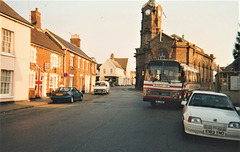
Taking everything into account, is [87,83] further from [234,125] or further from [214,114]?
[234,125]

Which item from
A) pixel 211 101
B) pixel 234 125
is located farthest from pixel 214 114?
pixel 211 101

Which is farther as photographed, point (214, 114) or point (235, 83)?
point (235, 83)

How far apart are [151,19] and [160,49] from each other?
962 centimetres

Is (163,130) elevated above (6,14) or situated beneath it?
situated beneath

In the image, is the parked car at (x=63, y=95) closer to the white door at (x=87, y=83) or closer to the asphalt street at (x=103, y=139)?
the asphalt street at (x=103, y=139)

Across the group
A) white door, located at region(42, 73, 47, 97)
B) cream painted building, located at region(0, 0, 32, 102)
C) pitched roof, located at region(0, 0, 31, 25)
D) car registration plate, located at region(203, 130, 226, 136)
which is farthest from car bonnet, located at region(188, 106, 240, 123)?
white door, located at region(42, 73, 47, 97)

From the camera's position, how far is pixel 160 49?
4022 centimetres

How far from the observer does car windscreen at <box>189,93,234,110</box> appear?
278 inches

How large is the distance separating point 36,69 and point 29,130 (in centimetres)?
1396

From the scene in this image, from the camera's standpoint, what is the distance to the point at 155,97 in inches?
515

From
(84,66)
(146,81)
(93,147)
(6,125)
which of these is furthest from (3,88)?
(84,66)

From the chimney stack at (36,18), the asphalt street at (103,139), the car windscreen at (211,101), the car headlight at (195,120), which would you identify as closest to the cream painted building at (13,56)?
the chimney stack at (36,18)

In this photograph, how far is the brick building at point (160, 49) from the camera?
38375 mm

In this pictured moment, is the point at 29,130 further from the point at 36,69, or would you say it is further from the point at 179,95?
the point at 36,69
